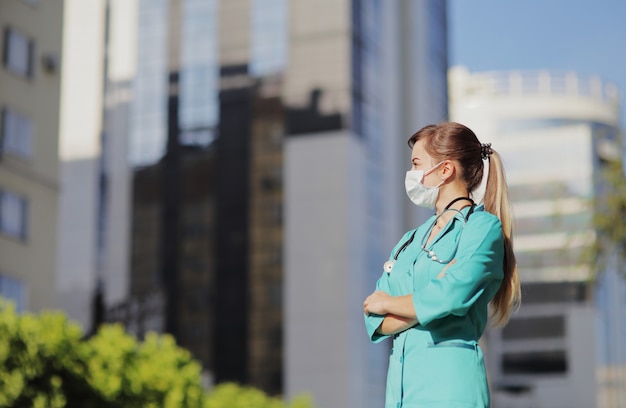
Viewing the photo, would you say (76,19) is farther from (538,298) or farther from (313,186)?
(538,298)

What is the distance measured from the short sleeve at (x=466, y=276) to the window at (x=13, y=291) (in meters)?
30.7

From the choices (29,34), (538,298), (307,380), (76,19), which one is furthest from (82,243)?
(538,298)

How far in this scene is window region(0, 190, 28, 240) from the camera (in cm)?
3350

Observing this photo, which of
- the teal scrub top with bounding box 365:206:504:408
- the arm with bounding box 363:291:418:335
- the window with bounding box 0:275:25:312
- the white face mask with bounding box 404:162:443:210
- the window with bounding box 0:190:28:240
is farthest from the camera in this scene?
the window with bounding box 0:190:28:240

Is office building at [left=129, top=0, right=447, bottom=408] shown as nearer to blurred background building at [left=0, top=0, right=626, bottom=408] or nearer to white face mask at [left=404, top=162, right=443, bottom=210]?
blurred background building at [left=0, top=0, right=626, bottom=408]

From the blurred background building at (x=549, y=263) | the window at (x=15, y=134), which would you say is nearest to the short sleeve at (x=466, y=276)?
the window at (x=15, y=134)

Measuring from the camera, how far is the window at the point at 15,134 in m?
34.3

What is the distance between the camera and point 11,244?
110 ft

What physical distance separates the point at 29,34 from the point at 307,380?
1008 inches

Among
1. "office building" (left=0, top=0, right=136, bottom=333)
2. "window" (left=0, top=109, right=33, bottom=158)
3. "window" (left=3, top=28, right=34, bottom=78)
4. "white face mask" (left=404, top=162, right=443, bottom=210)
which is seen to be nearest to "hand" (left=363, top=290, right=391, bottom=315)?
"white face mask" (left=404, top=162, right=443, bottom=210)

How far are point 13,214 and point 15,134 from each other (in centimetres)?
260

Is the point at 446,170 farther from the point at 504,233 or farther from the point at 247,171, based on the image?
the point at 247,171

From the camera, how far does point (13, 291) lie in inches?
1329

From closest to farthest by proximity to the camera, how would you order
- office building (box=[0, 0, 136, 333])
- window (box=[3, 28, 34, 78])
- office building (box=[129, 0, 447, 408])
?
window (box=[3, 28, 34, 78]), office building (box=[129, 0, 447, 408]), office building (box=[0, 0, 136, 333])
